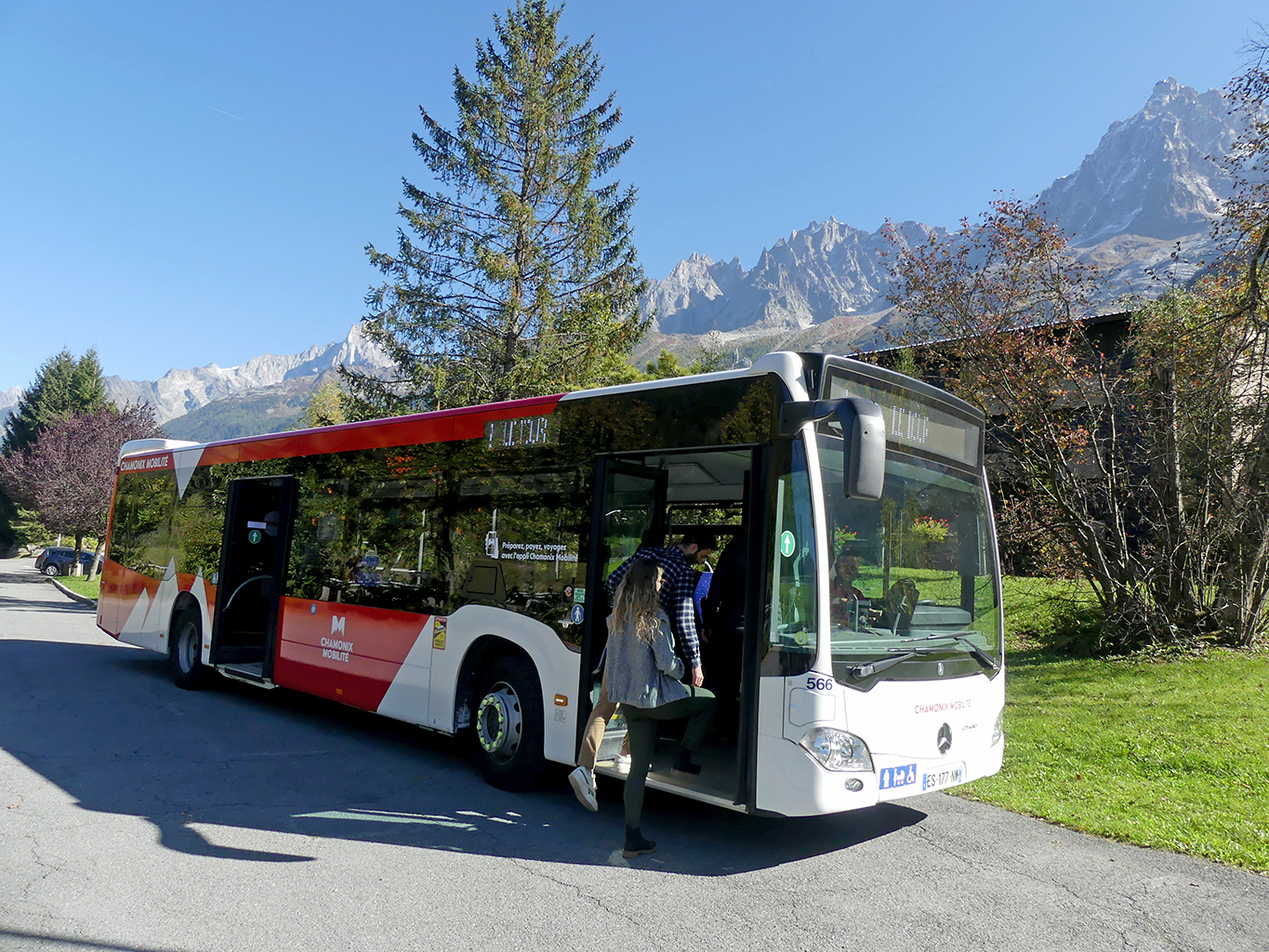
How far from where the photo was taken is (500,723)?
21.2ft

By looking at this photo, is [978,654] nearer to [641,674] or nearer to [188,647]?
[641,674]

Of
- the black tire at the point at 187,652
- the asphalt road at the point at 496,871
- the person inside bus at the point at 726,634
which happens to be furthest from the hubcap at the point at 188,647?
the person inside bus at the point at 726,634

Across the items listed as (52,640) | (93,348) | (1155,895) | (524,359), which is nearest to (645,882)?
(1155,895)

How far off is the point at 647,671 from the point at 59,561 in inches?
1780

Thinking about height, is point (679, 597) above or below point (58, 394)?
below

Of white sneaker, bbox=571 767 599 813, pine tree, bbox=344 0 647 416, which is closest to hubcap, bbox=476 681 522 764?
white sneaker, bbox=571 767 599 813

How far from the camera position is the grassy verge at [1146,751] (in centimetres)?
604

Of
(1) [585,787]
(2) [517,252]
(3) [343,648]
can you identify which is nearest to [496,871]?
(1) [585,787]

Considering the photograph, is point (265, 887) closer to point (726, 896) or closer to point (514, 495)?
point (726, 896)

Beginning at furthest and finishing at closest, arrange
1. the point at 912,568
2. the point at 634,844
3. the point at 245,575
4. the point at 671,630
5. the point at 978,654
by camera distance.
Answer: the point at 245,575, the point at 978,654, the point at 912,568, the point at 671,630, the point at 634,844

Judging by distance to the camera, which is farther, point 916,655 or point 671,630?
point 671,630

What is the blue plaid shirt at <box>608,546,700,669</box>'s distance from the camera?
17.0ft

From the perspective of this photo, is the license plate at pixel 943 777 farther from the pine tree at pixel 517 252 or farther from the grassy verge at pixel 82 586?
the grassy verge at pixel 82 586

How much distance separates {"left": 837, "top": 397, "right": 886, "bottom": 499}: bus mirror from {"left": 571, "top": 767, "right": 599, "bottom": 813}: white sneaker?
90.2 inches
